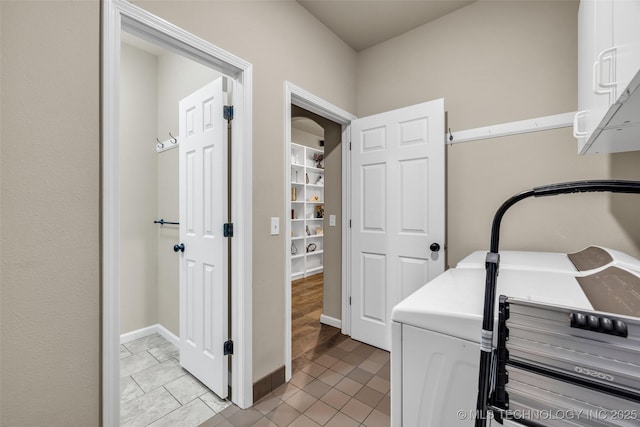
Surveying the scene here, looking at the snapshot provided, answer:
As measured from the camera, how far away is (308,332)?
2.77m

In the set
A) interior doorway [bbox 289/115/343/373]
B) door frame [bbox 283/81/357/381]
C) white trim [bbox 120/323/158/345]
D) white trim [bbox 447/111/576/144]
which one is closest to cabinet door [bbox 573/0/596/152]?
white trim [bbox 447/111/576/144]

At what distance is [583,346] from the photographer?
57 centimetres

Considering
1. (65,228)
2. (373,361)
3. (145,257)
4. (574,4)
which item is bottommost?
(373,361)

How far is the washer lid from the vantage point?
835mm

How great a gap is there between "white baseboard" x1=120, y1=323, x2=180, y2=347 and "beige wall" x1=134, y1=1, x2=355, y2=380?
3.93 feet

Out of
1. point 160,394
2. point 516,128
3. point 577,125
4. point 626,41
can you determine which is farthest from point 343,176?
point 160,394

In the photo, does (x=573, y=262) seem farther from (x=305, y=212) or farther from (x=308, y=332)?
(x=305, y=212)

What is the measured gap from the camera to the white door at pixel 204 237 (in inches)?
69.1

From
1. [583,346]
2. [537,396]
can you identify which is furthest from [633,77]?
[537,396]

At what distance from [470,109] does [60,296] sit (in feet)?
8.94

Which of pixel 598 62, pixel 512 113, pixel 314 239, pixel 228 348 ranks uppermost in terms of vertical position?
pixel 512 113

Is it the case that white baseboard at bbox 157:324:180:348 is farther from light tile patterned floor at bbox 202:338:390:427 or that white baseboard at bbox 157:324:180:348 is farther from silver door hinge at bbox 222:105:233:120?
silver door hinge at bbox 222:105:233:120

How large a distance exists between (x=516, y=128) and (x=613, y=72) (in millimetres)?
1336

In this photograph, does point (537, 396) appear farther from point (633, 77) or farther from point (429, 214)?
point (429, 214)
